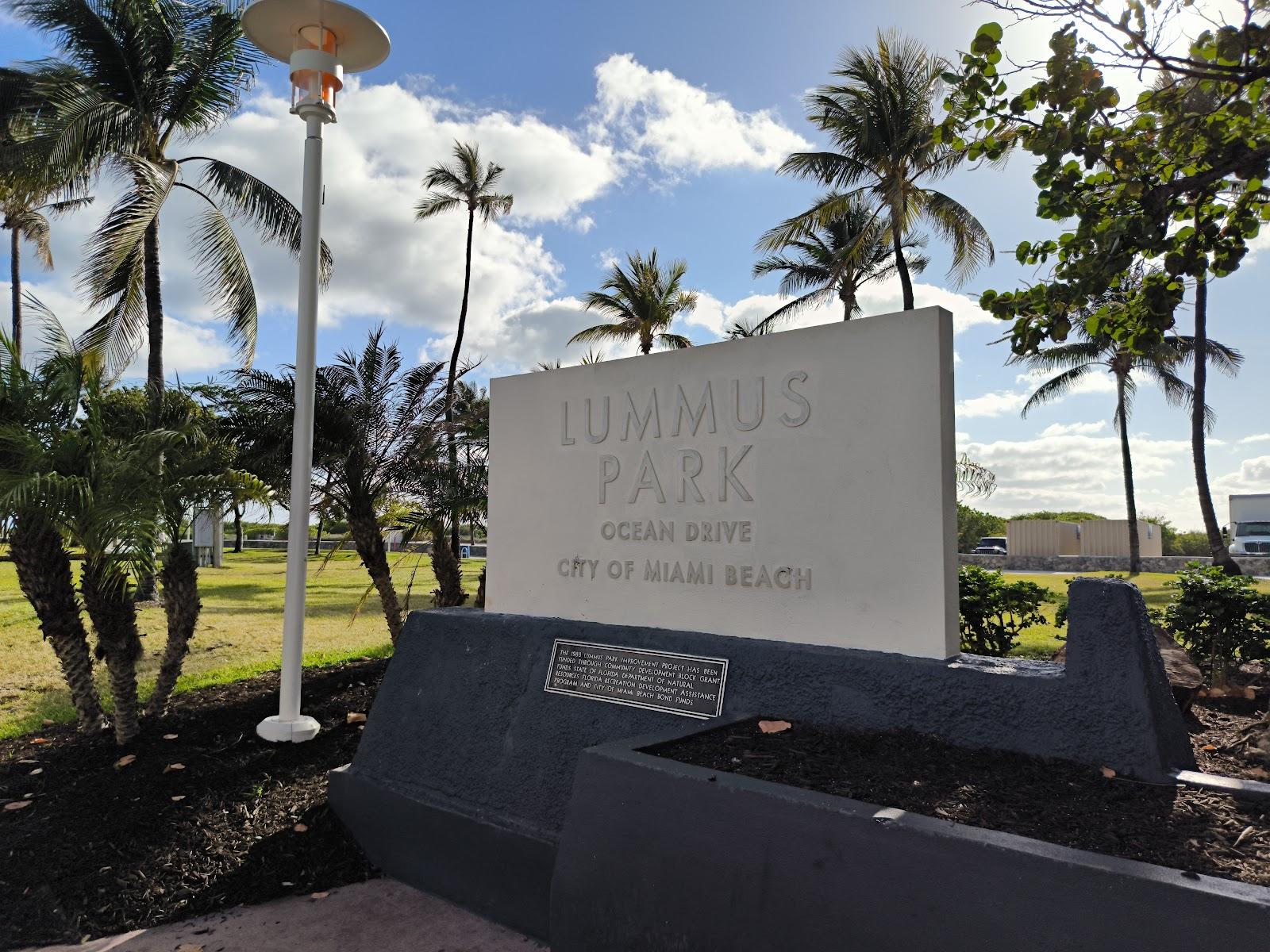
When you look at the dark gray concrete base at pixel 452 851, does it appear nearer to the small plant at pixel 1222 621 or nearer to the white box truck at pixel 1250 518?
the small plant at pixel 1222 621

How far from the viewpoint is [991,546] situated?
4591 cm

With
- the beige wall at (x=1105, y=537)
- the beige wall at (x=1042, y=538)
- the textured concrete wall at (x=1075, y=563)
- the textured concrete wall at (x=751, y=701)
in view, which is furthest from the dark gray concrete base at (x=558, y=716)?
the beige wall at (x=1105, y=537)

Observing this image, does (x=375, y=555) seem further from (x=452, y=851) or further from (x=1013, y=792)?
(x=1013, y=792)

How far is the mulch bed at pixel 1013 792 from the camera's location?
2.63 meters

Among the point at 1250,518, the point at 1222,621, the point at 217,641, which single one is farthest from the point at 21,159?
the point at 1250,518

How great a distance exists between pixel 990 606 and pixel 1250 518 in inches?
1938

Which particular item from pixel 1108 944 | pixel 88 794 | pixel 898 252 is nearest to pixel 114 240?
pixel 88 794

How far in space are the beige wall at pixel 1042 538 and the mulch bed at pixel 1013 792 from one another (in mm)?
39294

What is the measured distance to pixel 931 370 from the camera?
390 centimetres

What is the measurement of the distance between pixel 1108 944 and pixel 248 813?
4.87 m

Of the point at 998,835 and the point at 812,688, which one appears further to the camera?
the point at 812,688

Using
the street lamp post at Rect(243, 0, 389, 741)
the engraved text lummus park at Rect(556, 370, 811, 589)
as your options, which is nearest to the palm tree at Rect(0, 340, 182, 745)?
the street lamp post at Rect(243, 0, 389, 741)

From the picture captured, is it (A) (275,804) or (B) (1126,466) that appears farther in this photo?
(B) (1126,466)

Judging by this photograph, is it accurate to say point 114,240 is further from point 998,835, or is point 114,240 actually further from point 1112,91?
point 998,835
